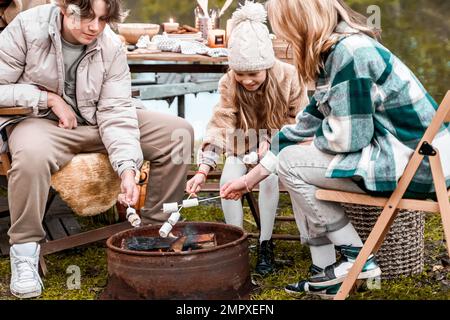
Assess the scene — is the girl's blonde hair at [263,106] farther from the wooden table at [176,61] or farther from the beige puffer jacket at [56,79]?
the wooden table at [176,61]

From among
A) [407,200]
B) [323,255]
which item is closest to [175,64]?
[323,255]

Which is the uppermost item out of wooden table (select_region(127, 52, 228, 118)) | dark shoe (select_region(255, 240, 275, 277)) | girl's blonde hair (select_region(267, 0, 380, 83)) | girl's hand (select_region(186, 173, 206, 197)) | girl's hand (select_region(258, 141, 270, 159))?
girl's blonde hair (select_region(267, 0, 380, 83))

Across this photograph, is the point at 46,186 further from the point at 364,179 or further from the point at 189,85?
the point at 189,85

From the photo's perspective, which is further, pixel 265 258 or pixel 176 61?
pixel 176 61

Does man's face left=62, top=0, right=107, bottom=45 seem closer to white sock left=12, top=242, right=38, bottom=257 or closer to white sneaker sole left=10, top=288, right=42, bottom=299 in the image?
white sock left=12, top=242, right=38, bottom=257

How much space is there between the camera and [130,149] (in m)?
4.28

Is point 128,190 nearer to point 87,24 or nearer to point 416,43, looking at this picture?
point 87,24

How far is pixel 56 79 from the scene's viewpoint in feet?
14.1

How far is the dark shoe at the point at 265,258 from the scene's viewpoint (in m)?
4.42

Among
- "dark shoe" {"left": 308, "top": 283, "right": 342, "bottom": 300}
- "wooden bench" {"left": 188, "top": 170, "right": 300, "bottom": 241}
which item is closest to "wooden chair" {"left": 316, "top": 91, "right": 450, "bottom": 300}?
"dark shoe" {"left": 308, "top": 283, "right": 342, "bottom": 300}

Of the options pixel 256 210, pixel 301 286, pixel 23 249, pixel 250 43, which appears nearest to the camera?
pixel 301 286

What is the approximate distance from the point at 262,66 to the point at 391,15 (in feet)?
17.0

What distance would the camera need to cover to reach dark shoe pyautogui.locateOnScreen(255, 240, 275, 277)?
4.42 m

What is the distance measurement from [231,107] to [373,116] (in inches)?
42.8
